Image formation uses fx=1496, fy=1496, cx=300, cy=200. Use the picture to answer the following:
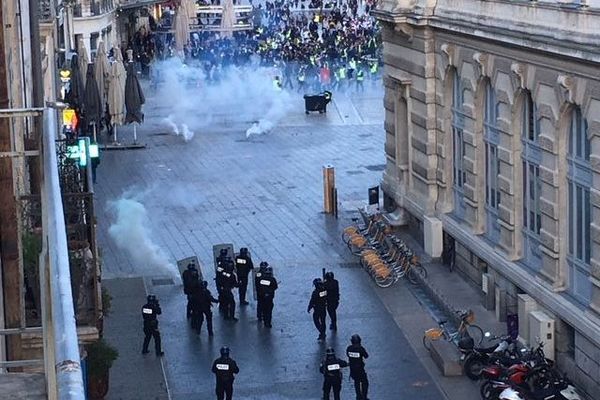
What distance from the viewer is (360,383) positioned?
72.6 feet

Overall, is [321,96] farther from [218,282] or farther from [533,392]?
[533,392]

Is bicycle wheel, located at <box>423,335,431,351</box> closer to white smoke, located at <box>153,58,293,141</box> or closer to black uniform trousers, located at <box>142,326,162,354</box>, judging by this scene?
black uniform trousers, located at <box>142,326,162,354</box>

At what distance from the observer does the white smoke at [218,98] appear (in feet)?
187

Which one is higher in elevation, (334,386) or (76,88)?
(76,88)

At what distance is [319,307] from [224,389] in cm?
443

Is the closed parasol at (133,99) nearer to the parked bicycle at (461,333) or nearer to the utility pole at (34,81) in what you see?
the parked bicycle at (461,333)

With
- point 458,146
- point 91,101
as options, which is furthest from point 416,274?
point 91,101

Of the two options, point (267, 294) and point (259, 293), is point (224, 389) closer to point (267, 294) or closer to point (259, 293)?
point (267, 294)

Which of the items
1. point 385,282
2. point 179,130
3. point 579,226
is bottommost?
point 385,282

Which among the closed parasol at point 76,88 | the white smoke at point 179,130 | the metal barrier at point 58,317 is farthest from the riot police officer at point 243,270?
the white smoke at point 179,130

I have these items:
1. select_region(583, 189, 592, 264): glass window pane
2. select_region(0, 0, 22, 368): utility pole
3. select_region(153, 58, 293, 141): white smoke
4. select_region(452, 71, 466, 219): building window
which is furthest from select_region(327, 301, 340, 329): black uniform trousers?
select_region(153, 58, 293, 141): white smoke

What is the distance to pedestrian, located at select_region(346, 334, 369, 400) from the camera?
71.4 feet

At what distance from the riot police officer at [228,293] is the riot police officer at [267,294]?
2.74ft

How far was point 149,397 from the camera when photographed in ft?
73.7
